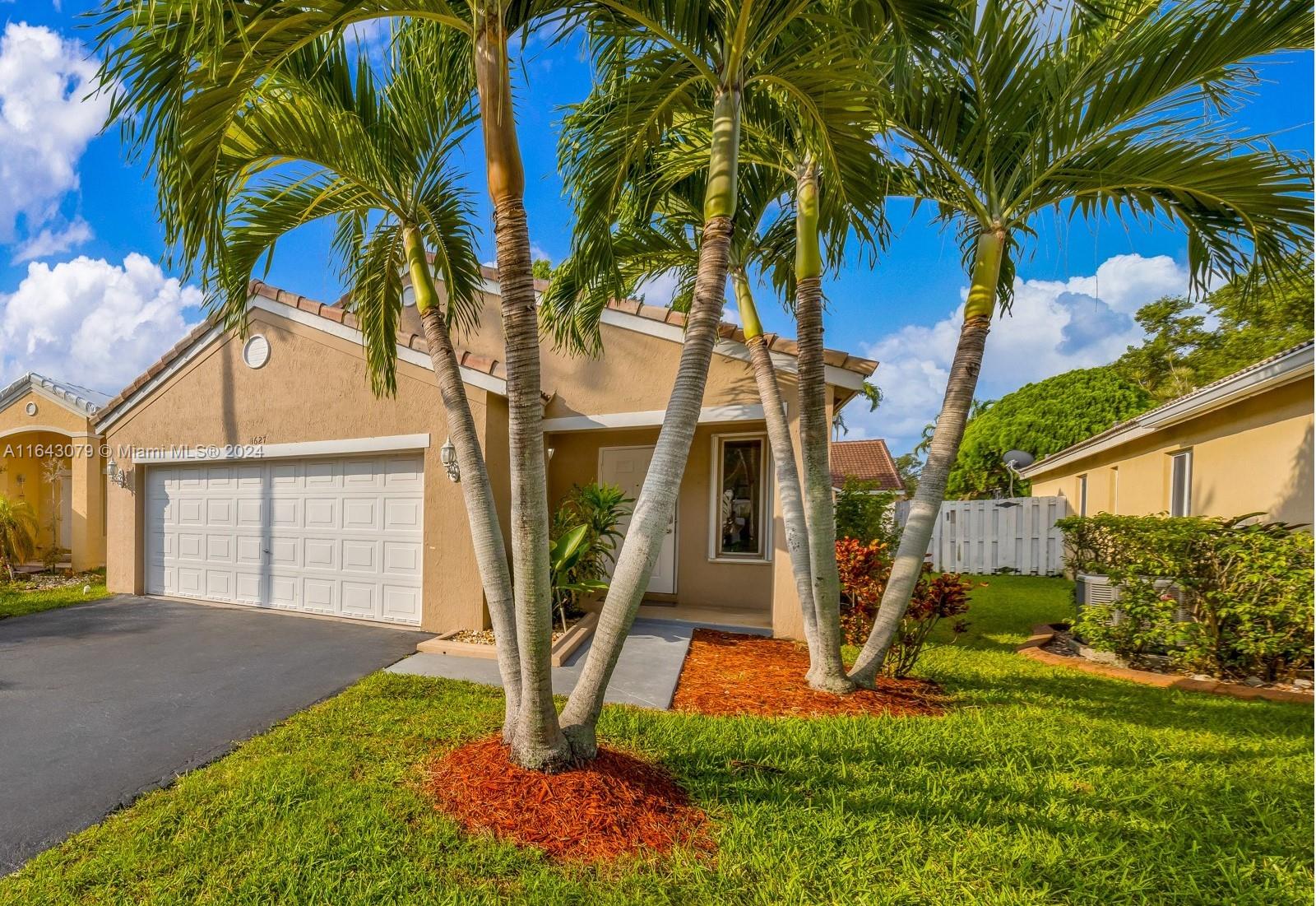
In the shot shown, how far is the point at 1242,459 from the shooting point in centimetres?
775

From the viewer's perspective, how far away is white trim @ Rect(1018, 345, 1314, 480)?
6.32 m

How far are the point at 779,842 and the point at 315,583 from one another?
8.36 meters

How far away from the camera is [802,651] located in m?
7.02

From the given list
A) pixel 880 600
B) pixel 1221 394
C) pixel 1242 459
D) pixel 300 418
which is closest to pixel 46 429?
pixel 300 418

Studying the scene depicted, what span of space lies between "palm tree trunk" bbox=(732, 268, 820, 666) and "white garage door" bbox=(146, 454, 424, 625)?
5.10 metres

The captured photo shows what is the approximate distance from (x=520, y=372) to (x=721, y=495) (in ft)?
21.5

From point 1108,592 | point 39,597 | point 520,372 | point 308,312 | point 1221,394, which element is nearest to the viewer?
point 520,372

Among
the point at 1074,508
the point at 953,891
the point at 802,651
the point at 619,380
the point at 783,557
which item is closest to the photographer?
the point at 953,891

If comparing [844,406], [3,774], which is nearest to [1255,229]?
[844,406]

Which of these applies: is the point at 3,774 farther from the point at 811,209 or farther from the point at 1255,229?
the point at 1255,229

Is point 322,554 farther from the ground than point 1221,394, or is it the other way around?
point 1221,394

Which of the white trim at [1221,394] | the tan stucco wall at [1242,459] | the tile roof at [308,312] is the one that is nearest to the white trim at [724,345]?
the tile roof at [308,312]

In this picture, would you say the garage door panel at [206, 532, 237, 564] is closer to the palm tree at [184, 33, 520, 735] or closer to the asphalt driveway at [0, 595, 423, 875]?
the asphalt driveway at [0, 595, 423, 875]

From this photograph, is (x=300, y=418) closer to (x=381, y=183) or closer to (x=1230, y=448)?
(x=381, y=183)
